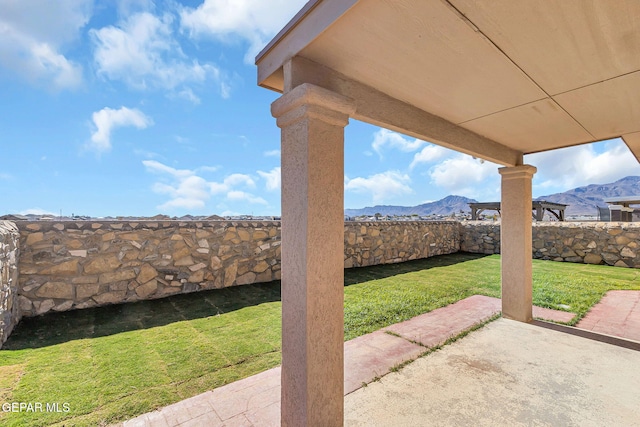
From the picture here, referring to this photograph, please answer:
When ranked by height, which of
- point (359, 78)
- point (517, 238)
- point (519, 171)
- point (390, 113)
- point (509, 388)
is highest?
point (359, 78)

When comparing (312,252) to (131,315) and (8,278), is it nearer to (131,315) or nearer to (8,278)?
(131,315)

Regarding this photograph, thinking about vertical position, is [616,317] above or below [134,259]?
below

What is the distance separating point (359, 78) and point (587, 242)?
10050mm

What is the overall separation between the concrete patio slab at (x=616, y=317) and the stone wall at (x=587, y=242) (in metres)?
3.79

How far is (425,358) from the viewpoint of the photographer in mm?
2867

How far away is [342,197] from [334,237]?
23 centimetres

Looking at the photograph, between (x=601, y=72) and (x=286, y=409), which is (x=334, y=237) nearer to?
(x=286, y=409)

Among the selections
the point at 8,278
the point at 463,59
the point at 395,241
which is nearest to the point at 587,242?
the point at 395,241

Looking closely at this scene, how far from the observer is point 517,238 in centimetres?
386

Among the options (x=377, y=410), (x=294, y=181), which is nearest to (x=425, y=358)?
(x=377, y=410)

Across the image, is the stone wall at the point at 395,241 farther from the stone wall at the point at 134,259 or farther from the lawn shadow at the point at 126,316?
the lawn shadow at the point at 126,316

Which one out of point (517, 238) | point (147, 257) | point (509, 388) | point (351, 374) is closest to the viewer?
point (509, 388)

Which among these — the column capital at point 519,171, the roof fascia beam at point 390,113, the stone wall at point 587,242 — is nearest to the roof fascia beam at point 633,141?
the column capital at point 519,171

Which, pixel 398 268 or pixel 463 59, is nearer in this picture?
pixel 463 59
